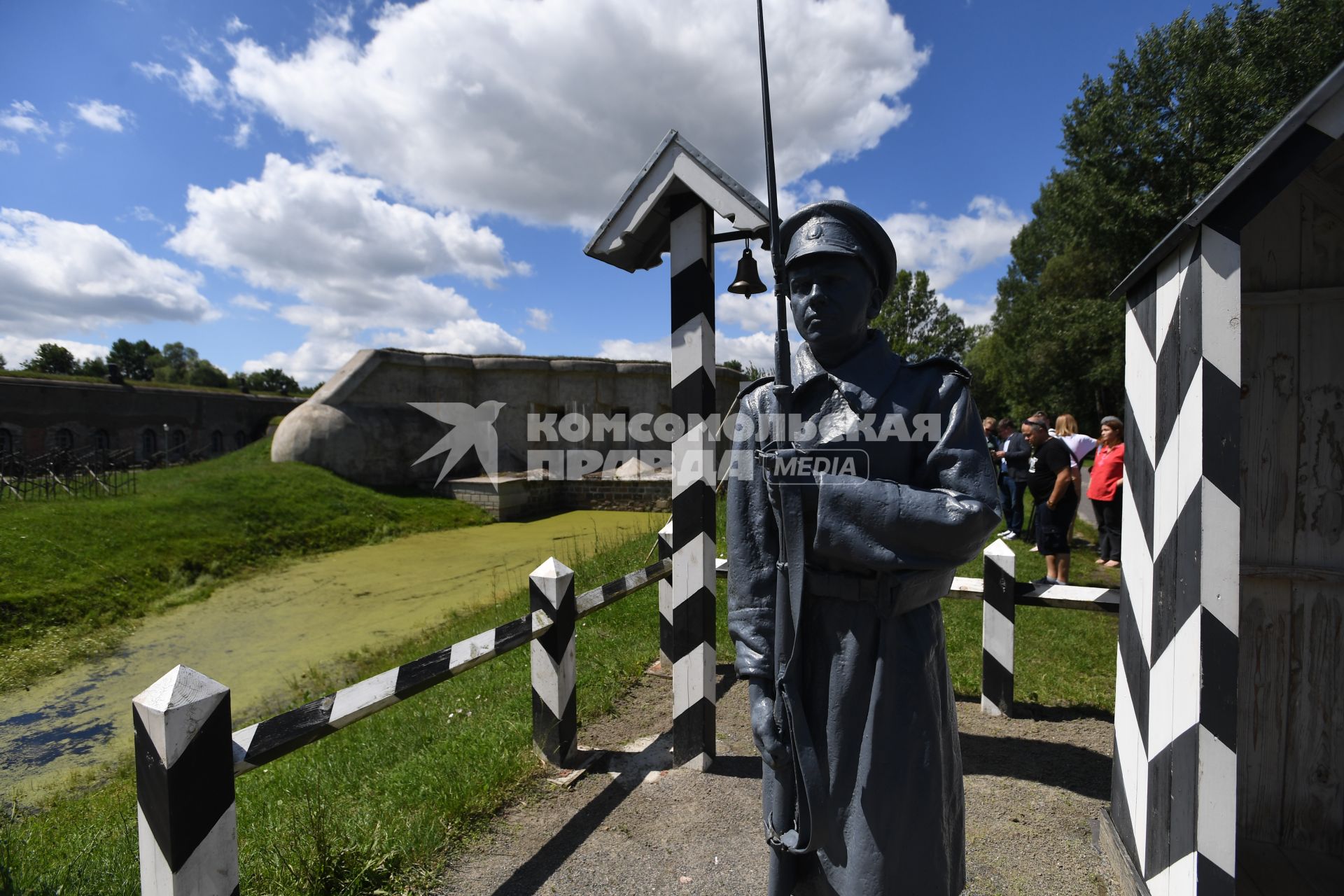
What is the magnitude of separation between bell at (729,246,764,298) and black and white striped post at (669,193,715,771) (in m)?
0.17

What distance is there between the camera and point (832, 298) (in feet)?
5.92

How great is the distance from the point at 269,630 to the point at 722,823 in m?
7.71

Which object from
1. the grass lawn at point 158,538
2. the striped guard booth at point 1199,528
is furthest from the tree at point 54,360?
the striped guard booth at point 1199,528

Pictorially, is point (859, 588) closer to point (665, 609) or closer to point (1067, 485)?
point (665, 609)

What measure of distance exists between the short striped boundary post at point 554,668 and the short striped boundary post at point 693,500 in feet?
1.97

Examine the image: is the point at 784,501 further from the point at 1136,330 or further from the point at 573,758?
the point at 573,758

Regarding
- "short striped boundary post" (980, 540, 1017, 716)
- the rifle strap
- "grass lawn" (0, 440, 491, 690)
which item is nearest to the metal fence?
"grass lawn" (0, 440, 491, 690)

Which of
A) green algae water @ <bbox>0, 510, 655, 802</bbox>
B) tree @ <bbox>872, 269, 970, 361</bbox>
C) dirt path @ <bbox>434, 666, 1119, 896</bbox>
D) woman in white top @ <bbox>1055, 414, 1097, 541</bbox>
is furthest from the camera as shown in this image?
tree @ <bbox>872, 269, 970, 361</bbox>

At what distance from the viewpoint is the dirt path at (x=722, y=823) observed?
285 cm

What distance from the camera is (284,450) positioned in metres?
16.4

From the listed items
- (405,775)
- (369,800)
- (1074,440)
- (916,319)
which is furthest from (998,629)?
(916,319)

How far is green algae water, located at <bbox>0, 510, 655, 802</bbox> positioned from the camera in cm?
588

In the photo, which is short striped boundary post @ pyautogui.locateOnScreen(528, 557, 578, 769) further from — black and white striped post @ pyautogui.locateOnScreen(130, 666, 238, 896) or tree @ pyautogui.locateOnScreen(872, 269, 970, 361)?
tree @ pyautogui.locateOnScreen(872, 269, 970, 361)

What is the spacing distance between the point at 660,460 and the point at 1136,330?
1601 cm
